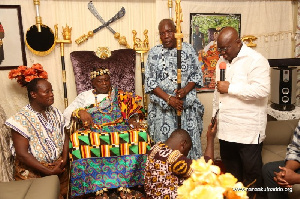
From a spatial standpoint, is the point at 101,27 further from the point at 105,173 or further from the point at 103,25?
the point at 105,173

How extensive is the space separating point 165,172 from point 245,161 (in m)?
1.03

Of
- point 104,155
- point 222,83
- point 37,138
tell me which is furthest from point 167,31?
point 37,138

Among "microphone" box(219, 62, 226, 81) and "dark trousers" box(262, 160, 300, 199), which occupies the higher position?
"microphone" box(219, 62, 226, 81)

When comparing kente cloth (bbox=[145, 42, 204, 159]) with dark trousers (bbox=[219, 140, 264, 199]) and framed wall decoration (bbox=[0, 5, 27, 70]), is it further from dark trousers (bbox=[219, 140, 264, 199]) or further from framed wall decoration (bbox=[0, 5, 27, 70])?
framed wall decoration (bbox=[0, 5, 27, 70])

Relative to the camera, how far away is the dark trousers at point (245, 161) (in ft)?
8.38

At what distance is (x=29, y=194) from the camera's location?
6.84 ft

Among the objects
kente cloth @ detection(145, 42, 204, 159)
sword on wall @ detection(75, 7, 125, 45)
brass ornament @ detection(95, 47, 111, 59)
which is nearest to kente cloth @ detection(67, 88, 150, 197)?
kente cloth @ detection(145, 42, 204, 159)

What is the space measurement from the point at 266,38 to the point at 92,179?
313cm

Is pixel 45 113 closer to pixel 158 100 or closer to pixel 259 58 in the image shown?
pixel 158 100

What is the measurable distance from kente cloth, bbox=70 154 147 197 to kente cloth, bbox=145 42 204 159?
478mm

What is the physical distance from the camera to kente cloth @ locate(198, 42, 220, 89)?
13.1 ft

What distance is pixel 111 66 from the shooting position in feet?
11.8

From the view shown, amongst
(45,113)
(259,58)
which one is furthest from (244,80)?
(45,113)

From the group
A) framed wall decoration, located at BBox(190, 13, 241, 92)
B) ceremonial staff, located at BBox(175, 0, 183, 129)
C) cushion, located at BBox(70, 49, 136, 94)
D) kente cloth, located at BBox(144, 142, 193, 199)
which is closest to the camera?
kente cloth, located at BBox(144, 142, 193, 199)
